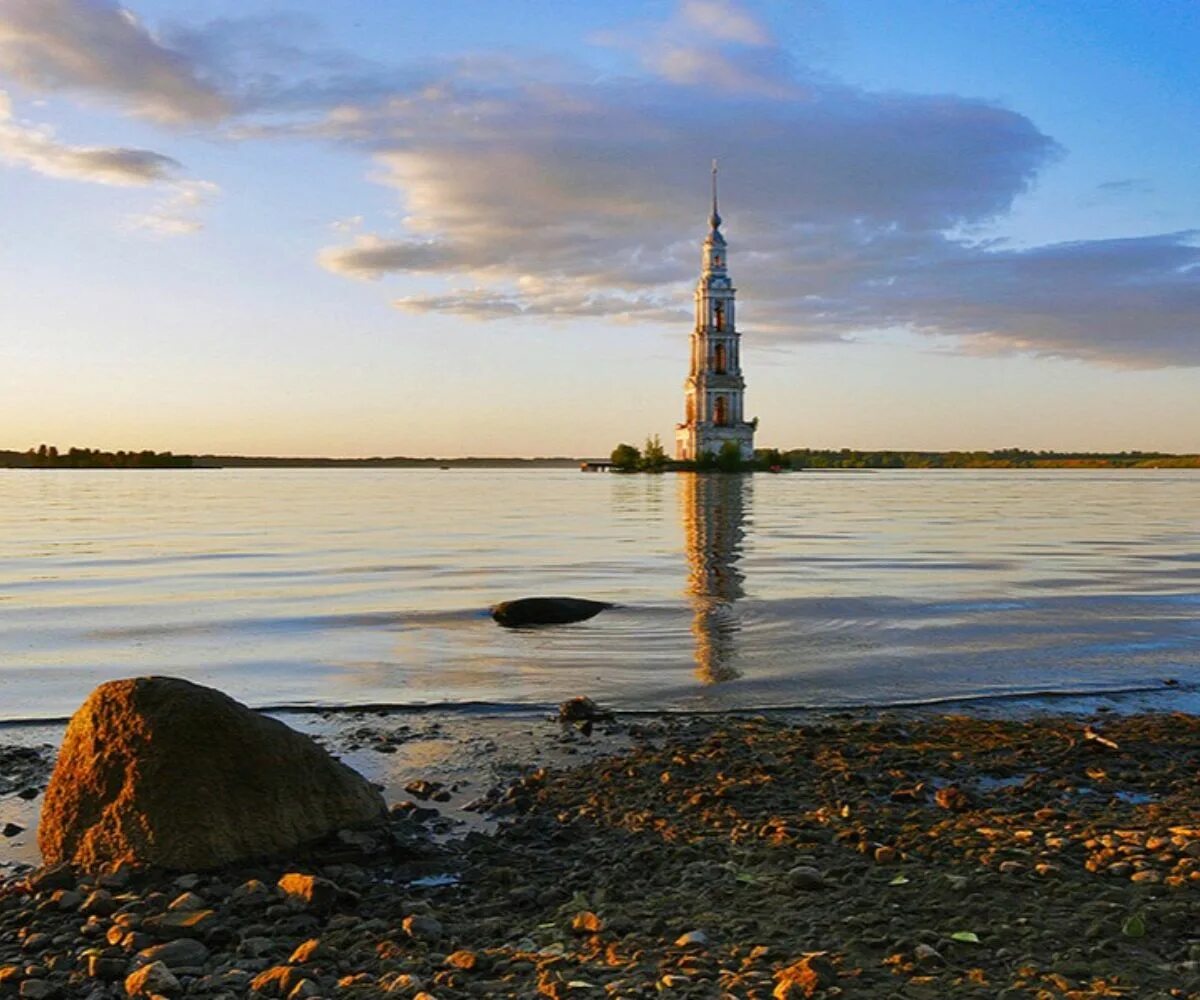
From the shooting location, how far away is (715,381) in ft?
615

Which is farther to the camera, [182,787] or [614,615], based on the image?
[614,615]

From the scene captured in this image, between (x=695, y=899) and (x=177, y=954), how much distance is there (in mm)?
2956

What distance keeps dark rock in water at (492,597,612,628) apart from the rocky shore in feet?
36.2

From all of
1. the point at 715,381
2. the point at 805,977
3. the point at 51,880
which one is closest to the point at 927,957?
the point at 805,977

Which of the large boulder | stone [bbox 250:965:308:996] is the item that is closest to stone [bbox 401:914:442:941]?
stone [bbox 250:965:308:996]

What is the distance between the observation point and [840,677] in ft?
→ 50.5

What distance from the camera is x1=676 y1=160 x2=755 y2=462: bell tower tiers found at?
187 m

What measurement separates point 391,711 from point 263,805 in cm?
542

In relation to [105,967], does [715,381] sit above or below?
above

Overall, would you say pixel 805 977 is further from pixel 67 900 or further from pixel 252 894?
pixel 67 900

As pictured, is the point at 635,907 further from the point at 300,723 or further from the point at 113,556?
the point at 113,556

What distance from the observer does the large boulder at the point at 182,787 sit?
25.0ft

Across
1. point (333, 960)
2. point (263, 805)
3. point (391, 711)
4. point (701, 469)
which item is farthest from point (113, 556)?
point (701, 469)

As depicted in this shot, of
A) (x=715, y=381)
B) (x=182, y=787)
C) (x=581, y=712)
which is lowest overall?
(x=581, y=712)
